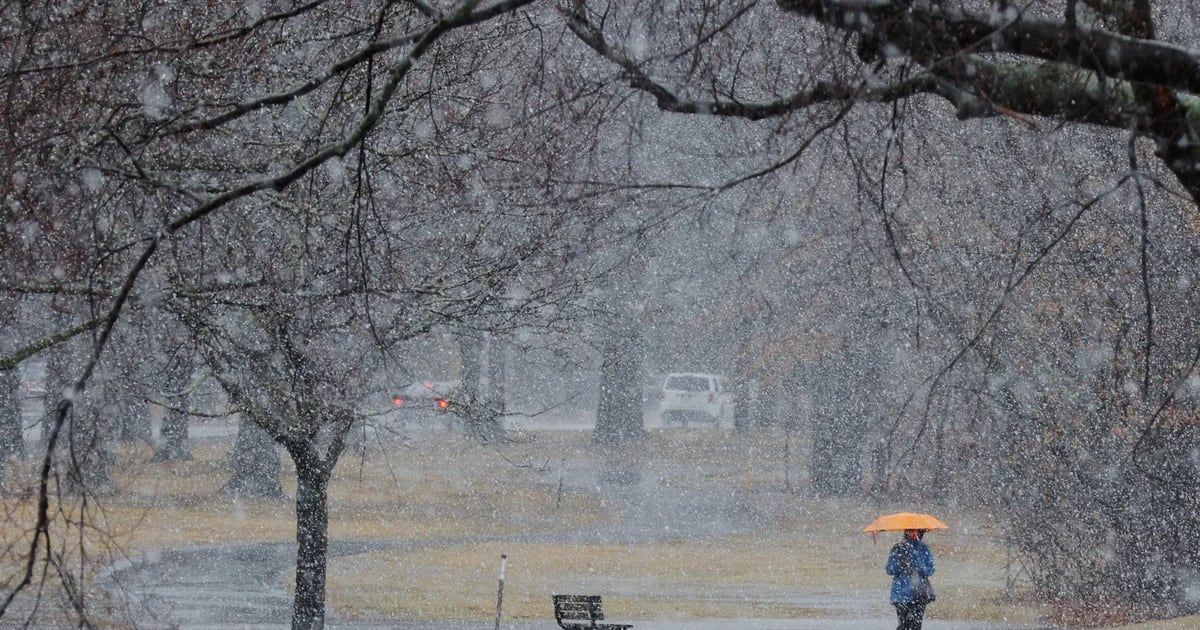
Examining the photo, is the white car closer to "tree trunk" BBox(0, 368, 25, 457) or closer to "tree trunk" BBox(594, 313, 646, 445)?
"tree trunk" BBox(594, 313, 646, 445)

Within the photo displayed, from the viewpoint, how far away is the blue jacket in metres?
15.1

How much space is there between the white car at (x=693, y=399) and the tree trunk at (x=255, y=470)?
2243cm

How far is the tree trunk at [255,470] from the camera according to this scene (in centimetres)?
3444

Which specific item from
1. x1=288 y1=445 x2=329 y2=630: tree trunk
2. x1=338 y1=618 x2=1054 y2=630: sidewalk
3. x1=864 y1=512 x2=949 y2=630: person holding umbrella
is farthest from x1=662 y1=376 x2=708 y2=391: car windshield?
x1=288 y1=445 x2=329 y2=630: tree trunk

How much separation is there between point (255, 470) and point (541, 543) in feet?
28.6

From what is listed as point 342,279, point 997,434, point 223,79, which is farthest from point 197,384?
point 997,434

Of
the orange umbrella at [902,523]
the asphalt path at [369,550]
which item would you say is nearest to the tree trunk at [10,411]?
the asphalt path at [369,550]

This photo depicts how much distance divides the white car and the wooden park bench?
1564 inches

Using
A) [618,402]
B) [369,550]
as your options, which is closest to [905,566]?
[369,550]

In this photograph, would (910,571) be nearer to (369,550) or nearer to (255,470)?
(369,550)

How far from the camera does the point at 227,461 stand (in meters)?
40.1

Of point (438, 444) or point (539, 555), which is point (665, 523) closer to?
point (539, 555)

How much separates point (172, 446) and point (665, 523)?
1400 cm

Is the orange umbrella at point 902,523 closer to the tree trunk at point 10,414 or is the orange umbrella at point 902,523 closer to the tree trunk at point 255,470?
the tree trunk at point 10,414
